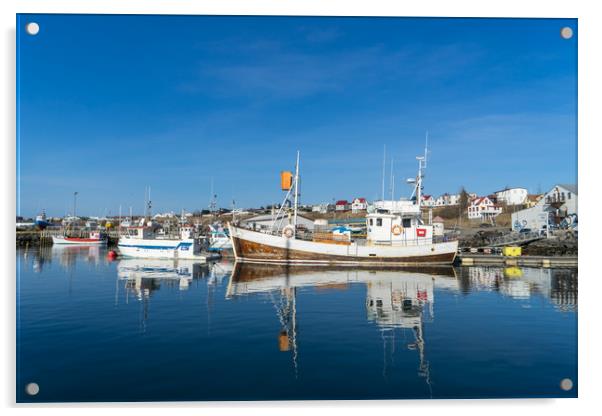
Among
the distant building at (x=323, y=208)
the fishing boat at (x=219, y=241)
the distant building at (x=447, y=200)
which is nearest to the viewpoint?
the fishing boat at (x=219, y=241)

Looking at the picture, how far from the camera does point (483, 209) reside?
60.7 meters

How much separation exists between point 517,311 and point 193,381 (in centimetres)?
854

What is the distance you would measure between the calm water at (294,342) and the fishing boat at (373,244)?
9.01 m

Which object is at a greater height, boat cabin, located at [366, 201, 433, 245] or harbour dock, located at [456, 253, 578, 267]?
boat cabin, located at [366, 201, 433, 245]

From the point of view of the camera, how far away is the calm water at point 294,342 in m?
5.72

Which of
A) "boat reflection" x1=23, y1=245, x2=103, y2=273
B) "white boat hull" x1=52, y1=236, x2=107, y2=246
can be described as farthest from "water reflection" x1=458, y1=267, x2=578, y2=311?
"white boat hull" x1=52, y1=236, x2=107, y2=246

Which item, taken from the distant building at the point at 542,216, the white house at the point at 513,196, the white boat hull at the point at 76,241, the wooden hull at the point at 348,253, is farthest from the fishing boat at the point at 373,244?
the white house at the point at 513,196

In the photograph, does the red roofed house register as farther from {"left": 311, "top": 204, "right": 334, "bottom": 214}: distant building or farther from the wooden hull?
the wooden hull

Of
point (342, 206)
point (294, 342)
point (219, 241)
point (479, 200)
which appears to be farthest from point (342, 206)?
point (294, 342)

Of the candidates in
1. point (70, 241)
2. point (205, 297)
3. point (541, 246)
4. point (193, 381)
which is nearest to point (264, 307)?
point (205, 297)

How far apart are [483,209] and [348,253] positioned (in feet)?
140

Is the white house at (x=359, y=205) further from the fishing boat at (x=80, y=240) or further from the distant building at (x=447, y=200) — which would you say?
the fishing boat at (x=80, y=240)

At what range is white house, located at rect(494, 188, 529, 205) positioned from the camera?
54562 millimetres

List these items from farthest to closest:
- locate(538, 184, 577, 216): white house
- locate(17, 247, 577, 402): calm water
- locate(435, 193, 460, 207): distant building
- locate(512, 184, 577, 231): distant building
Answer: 1. locate(435, 193, 460, 207): distant building
2. locate(512, 184, 577, 231): distant building
3. locate(538, 184, 577, 216): white house
4. locate(17, 247, 577, 402): calm water
